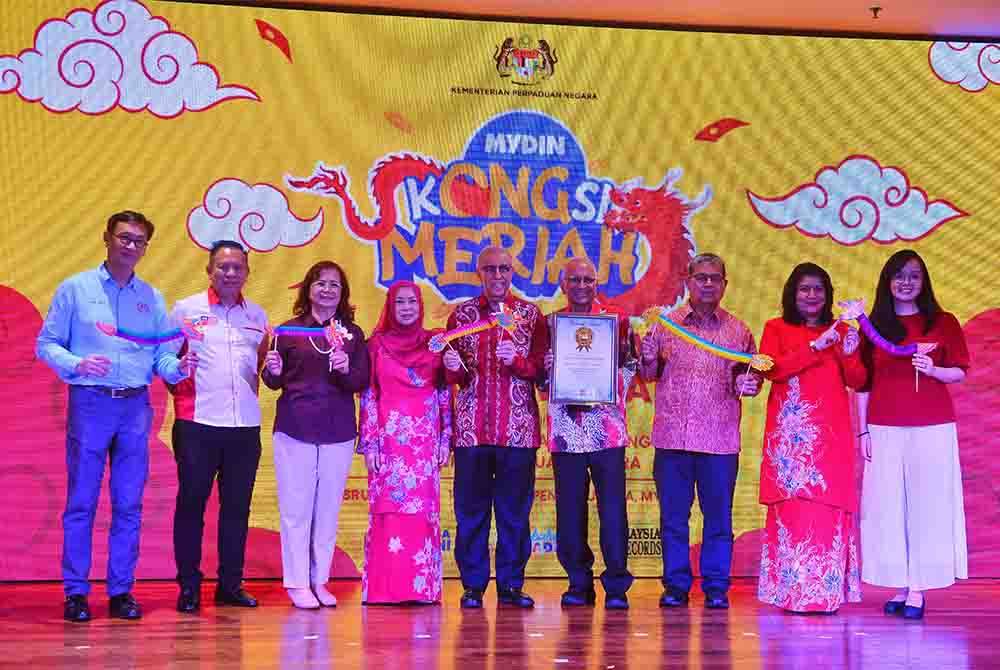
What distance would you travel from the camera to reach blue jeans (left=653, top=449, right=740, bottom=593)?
595 cm

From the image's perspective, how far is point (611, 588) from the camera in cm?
596

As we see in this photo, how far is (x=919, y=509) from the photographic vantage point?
578cm

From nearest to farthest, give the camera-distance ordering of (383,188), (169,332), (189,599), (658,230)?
(169,332) < (189,599) < (383,188) < (658,230)

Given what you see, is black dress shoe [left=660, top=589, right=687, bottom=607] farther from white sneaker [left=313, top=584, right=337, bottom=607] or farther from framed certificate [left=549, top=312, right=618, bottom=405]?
white sneaker [left=313, top=584, right=337, bottom=607]

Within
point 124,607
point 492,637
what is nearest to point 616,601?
point 492,637

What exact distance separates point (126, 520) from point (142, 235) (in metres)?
1.14

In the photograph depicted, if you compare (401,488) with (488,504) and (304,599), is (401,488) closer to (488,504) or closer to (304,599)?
(488,504)

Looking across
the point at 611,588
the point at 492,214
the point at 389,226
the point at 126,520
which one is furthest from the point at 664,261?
the point at 126,520

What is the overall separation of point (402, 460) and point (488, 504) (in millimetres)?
419

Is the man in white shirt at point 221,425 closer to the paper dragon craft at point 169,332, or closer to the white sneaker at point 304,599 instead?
the paper dragon craft at point 169,332

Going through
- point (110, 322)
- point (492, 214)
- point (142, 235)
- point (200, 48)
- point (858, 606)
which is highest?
point (200, 48)

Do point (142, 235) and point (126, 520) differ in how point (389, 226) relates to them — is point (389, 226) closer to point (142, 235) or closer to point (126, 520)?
point (142, 235)

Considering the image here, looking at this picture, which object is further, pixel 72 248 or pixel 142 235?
pixel 72 248

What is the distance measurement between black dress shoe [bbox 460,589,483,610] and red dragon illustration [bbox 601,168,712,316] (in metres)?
1.91
